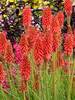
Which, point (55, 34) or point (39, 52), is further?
point (55, 34)

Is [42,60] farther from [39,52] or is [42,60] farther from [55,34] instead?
[55,34]

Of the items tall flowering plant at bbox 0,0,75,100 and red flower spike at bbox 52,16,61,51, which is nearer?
tall flowering plant at bbox 0,0,75,100

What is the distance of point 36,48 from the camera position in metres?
2.55

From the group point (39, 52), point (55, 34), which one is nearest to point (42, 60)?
point (39, 52)

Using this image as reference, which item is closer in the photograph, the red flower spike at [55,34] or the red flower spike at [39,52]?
the red flower spike at [39,52]

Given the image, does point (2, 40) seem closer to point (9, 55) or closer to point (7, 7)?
point (9, 55)

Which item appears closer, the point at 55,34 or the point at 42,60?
the point at 42,60

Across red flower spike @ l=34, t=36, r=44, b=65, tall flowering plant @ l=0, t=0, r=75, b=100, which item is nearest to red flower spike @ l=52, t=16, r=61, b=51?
tall flowering plant @ l=0, t=0, r=75, b=100

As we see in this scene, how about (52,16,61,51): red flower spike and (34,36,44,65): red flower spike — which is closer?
(34,36,44,65): red flower spike

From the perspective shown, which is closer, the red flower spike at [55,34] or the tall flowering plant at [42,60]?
the tall flowering plant at [42,60]

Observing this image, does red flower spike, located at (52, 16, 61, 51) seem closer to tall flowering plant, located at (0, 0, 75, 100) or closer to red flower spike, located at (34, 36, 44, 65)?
tall flowering plant, located at (0, 0, 75, 100)

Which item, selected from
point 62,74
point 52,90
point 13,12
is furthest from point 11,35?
point 52,90

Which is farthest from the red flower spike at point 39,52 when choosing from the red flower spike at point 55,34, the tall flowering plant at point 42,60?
the red flower spike at point 55,34

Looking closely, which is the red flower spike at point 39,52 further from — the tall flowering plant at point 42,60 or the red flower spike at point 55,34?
the red flower spike at point 55,34
